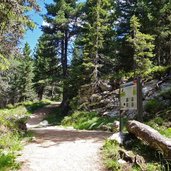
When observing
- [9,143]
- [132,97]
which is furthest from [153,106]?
[9,143]

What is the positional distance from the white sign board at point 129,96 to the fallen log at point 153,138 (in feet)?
6.64

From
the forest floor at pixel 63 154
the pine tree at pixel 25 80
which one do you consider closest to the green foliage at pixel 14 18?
the forest floor at pixel 63 154

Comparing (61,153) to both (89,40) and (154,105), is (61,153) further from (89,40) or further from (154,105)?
(89,40)

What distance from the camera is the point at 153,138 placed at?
314 inches

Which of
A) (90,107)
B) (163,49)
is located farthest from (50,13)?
(90,107)

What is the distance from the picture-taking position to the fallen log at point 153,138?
24.1 ft

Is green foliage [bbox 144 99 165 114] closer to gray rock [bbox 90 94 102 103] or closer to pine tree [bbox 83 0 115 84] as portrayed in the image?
gray rock [bbox 90 94 102 103]

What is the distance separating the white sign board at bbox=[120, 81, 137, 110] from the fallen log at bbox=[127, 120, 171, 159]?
2.02 m

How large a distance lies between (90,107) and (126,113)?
5381mm

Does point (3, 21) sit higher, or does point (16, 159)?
point (3, 21)

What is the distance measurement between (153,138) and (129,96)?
402cm

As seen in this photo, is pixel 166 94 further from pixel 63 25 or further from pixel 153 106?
pixel 63 25

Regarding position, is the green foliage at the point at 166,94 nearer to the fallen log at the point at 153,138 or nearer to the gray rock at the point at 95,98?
the gray rock at the point at 95,98

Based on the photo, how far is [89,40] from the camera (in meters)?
26.1
